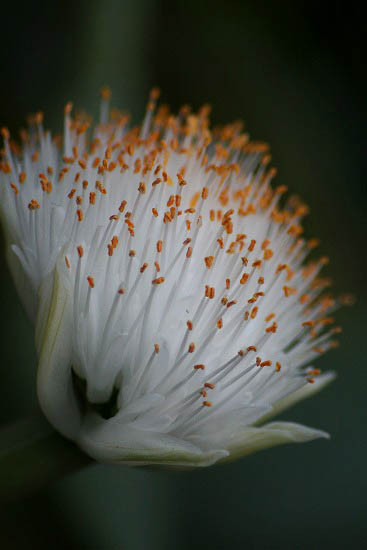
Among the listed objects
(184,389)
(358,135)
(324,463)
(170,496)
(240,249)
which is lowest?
(170,496)

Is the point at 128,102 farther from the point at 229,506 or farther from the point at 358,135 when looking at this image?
the point at 229,506

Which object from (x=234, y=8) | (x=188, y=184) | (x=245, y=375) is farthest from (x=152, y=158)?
(x=234, y=8)

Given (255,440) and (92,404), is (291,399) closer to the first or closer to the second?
(255,440)

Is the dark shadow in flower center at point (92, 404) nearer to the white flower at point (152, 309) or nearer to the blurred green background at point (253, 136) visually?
the white flower at point (152, 309)

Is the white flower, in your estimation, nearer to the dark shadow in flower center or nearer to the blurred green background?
the dark shadow in flower center

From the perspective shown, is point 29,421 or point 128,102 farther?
point 128,102

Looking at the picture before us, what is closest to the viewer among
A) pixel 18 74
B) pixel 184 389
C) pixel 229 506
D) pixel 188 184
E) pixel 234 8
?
pixel 184 389
